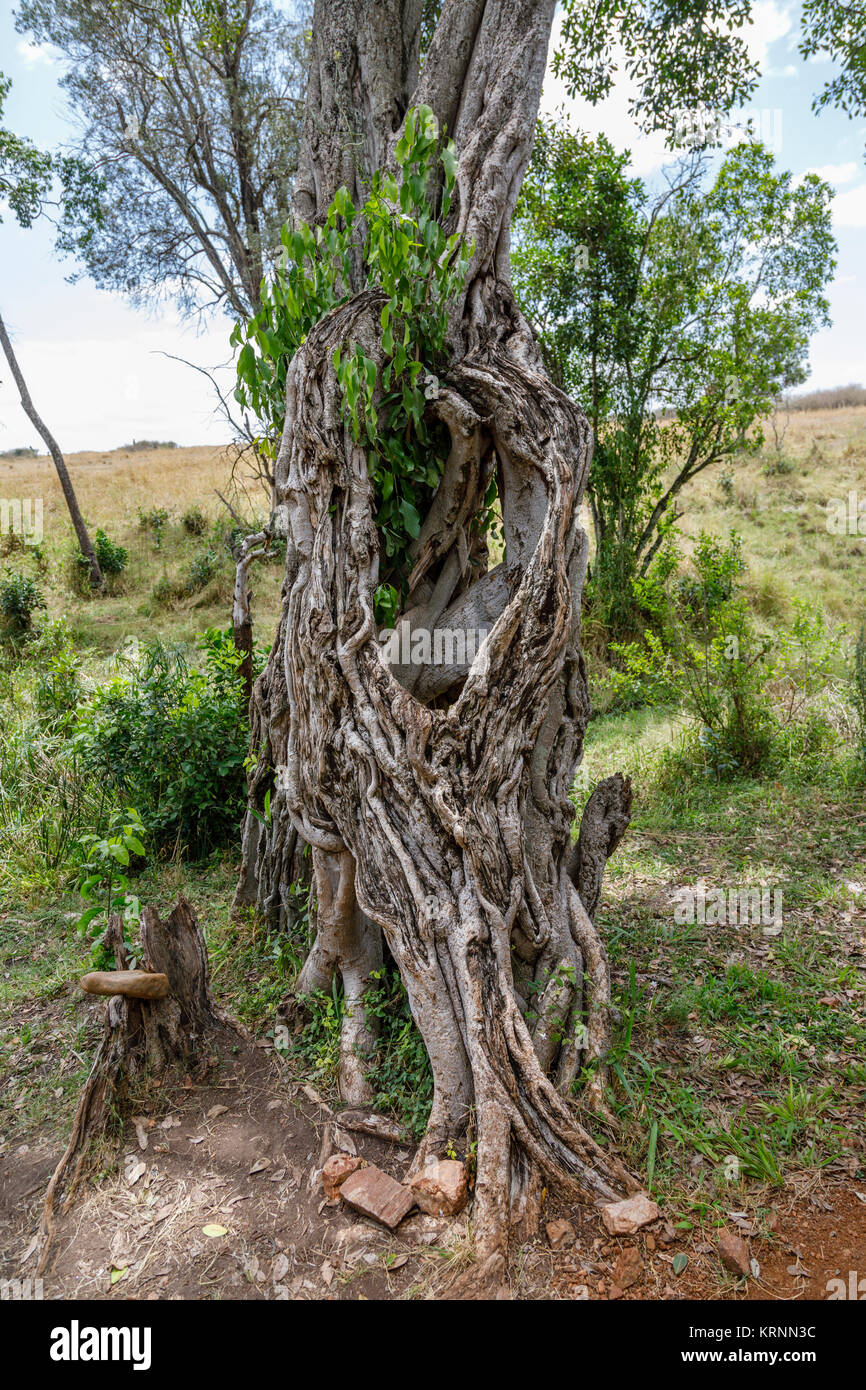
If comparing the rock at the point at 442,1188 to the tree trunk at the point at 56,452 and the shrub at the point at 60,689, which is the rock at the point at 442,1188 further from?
the tree trunk at the point at 56,452

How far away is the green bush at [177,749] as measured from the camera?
5.31 m

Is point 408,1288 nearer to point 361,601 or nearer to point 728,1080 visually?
point 728,1080

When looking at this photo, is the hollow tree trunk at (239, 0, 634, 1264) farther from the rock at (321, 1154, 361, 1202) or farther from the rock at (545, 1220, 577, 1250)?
the rock at (321, 1154, 361, 1202)

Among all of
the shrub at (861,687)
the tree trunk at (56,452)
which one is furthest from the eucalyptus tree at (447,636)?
the tree trunk at (56,452)

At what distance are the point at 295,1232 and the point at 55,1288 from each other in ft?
2.26

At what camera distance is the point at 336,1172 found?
8.64 ft

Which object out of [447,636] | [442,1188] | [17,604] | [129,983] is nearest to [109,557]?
[17,604]

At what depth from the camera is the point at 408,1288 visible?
7.43ft

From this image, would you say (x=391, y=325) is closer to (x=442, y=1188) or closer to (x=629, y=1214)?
(x=442, y=1188)

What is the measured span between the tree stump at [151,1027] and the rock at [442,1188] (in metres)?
1.13

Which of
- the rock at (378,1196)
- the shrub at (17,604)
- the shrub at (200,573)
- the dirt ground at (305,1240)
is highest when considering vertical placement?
the shrub at (200,573)

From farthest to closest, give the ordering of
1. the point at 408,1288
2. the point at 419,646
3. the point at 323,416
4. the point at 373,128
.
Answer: the point at 373,128
the point at 419,646
the point at 323,416
the point at 408,1288

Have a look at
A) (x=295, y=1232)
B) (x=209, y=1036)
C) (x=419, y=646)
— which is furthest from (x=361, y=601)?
(x=295, y=1232)

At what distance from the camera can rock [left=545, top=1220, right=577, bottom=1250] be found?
7.74 feet
